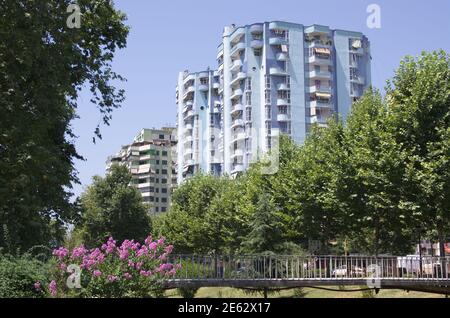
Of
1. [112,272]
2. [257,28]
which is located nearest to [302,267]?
[112,272]

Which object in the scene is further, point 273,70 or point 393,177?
point 273,70

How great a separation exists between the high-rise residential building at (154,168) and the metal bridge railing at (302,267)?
113 meters

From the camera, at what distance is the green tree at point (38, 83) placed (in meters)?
18.2

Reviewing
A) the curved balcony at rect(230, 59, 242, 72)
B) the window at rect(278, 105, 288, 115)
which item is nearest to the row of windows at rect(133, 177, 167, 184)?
→ the curved balcony at rect(230, 59, 242, 72)

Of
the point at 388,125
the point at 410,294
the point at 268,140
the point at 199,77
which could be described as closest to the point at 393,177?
the point at 388,125

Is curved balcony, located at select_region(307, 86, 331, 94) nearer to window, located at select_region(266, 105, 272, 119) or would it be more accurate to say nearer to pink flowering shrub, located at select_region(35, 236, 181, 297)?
window, located at select_region(266, 105, 272, 119)

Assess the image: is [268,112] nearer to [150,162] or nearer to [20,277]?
[150,162]

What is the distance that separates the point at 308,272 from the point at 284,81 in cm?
6195

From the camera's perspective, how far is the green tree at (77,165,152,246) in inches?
2297

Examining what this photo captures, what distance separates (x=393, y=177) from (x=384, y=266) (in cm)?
416

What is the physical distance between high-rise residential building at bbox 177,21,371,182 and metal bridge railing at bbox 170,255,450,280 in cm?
5581

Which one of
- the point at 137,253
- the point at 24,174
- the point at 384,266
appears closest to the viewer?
the point at 137,253

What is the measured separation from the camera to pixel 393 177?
2659cm
